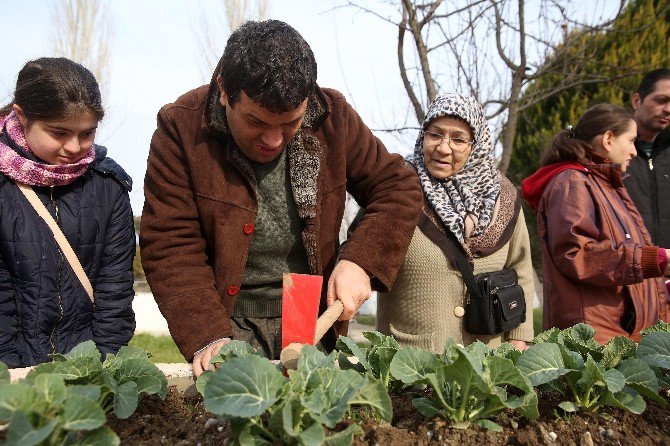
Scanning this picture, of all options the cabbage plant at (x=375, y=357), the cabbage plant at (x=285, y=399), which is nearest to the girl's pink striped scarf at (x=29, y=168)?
the cabbage plant at (x=375, y=357)

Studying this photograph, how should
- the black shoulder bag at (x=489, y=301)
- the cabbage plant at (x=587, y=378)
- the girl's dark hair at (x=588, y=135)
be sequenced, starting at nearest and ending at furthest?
the cabbage plant at (x=587, y=378)
the black shoulder bag at (x=489, y=301)
the girl's dark hair at (x=588, y=135)

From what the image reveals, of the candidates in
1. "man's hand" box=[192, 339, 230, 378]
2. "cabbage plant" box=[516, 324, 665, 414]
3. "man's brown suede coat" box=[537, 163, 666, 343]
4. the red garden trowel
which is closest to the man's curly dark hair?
the red garden trowel

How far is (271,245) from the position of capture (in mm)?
2182

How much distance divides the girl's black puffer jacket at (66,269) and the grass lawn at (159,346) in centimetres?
336

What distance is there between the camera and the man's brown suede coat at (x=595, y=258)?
2.80 metres

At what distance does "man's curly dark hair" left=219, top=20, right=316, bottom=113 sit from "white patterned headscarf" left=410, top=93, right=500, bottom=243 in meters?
1.11

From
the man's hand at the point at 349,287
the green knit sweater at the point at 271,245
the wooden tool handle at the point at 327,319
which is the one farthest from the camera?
the green knit sweater at the point at 271,245

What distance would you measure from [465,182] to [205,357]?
1.59 meters

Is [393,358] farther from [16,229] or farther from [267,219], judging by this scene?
[16,229]

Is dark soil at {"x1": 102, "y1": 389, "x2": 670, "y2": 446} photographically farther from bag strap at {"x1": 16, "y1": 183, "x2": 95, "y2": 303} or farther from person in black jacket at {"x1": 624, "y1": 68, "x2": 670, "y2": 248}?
person in black jacket at {"x1": 624, "y1": 68, "x2": 670, "y2": 248}

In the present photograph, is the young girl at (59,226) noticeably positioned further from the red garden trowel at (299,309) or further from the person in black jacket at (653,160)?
the person in black jacket at (653,160)

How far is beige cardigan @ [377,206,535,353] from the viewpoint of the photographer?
2701mm

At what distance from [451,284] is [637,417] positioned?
1120 mm

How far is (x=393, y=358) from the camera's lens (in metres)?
1.53
